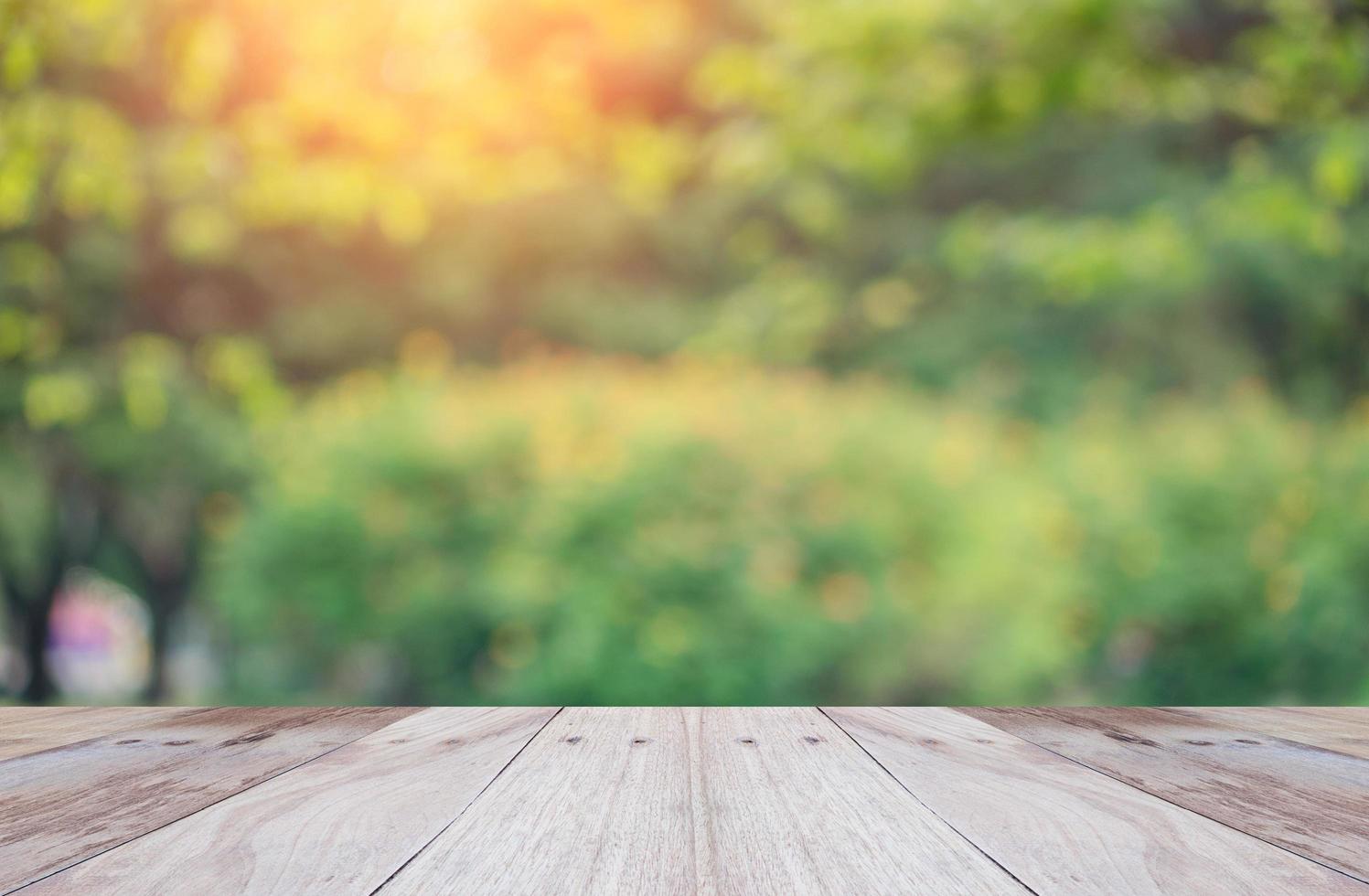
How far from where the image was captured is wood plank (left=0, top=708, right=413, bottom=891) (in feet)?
3.12

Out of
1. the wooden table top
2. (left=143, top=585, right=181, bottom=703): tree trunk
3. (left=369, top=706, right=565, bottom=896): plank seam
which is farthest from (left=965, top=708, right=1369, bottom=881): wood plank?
(left=143, top=585, right=181, bottom=703): tree trunk

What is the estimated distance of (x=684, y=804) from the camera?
1.05 metres

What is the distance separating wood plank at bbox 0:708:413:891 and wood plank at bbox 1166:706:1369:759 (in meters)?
1.11

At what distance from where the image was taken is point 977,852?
3.00 ft

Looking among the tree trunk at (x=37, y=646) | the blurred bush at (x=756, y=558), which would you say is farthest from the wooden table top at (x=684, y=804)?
the tree trunk at (x=37, y=646)

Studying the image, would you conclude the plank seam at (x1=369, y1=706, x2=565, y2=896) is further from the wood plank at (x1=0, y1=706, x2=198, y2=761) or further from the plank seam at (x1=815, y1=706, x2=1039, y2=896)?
the wood plank at (x1=0, y1=706, x2=198, y2=761)

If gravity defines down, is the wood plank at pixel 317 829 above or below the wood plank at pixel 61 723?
below

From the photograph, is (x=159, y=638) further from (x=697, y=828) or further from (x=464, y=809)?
(x=697, y=828)

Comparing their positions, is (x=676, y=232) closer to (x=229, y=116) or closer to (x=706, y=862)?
(x=229, y=116)

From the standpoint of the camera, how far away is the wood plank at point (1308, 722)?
1408 mm

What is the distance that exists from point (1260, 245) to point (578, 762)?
37.9 feet

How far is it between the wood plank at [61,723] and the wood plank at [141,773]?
4 centimetres

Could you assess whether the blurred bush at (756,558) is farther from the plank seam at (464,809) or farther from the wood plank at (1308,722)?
the plank seam at (464,809)

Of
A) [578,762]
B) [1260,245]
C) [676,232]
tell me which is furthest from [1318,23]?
[676,232]
